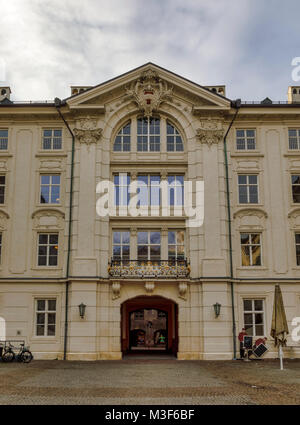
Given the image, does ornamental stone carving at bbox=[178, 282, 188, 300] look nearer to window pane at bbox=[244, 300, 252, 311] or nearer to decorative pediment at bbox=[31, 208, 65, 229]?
window pane at bbox=[244, 300, 252, 311]

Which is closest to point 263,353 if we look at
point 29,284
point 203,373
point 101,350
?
point 203,373

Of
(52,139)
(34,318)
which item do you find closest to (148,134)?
(52,139)

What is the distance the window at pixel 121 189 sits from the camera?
29.0m

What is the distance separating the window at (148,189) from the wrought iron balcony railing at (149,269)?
359 cm

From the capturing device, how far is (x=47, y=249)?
93.7 ft

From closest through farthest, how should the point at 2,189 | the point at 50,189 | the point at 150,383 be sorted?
the point at 150,383
the point at 50,189
the point at 2,189

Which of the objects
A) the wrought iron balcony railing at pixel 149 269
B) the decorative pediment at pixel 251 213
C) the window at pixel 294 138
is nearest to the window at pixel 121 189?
the wrought iron balcony railing at pixel 149 269

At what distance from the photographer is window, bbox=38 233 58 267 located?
1119 inches

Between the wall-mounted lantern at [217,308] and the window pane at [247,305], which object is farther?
the window pane at [247,305]

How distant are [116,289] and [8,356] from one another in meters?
6.49

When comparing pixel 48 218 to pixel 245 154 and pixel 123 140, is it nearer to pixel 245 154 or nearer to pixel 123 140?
pixel 123 140

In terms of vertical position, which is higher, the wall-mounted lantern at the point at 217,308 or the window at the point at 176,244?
the window at the point at 176,244

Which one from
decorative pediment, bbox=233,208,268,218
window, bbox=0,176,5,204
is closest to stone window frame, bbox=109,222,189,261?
decorative pediment, bbox=233,208,268,218

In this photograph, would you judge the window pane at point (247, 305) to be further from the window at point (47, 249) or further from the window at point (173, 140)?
the window at point (47, 249)
